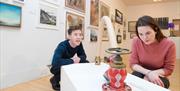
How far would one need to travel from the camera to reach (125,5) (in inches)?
317

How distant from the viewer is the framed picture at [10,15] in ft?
7.00

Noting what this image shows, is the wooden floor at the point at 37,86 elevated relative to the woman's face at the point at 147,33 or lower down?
lower down

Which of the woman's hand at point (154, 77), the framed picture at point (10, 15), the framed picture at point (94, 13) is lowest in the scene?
the woman's hand at point (154, 77)

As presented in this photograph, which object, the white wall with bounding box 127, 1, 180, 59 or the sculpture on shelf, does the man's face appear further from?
the white wall with bounding box 127, 1, 180, 59

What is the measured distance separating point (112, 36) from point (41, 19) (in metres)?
1.92

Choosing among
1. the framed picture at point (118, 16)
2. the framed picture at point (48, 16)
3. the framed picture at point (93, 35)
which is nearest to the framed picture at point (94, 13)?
the framed picture at point (93, 35)

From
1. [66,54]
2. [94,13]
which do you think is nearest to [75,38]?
[66,54]

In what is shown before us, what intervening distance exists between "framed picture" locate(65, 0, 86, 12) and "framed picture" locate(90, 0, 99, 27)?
41 cm

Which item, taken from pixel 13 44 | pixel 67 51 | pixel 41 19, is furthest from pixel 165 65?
pixel 41 19

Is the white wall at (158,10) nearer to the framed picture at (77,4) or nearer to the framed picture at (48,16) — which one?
the framed picture at (77,4)

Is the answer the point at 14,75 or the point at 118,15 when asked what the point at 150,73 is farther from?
the point at 118,15

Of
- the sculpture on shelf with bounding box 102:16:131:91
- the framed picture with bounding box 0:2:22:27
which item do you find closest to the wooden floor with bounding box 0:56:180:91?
the framed picture with bounding box 0:2:22:27

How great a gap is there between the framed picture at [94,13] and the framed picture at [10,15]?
92.6 inches

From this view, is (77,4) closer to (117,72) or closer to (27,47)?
(27,47)
